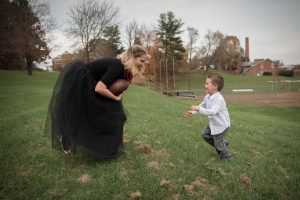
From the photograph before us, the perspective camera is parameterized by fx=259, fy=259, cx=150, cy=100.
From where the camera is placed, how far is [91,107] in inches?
180

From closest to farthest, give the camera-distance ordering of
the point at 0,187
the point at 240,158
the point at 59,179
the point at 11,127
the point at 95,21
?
the point at 0,187 → the point at 59,179 → the point at 240,158 → the point at 11,127 → the point at 95,21

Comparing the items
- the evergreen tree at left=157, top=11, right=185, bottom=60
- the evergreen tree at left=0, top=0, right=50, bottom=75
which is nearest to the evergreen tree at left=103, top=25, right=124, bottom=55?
the evergreen tree at left=157, top=11, right=185, bottom=60

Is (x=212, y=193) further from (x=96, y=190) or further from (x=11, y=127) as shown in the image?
(x=11, y=127)

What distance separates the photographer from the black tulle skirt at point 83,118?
4.51 m

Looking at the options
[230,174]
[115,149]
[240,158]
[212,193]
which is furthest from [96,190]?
[240,158]

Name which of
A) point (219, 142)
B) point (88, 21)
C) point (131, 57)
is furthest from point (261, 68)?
point (131, 57)

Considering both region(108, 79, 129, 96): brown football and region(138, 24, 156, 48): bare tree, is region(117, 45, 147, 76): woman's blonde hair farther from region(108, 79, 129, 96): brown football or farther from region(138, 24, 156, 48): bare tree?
region(138, 24, 156, 48): bare tree

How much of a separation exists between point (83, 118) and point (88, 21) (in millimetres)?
34563

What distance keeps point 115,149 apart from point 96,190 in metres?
1.04

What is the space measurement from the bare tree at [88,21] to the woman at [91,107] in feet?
106

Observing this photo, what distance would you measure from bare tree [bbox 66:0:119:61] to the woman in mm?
32276

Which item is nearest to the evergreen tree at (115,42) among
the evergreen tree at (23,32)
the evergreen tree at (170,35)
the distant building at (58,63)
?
the evergreen tree at (170,35)

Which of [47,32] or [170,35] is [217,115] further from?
[170,35]

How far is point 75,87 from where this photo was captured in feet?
15.0
